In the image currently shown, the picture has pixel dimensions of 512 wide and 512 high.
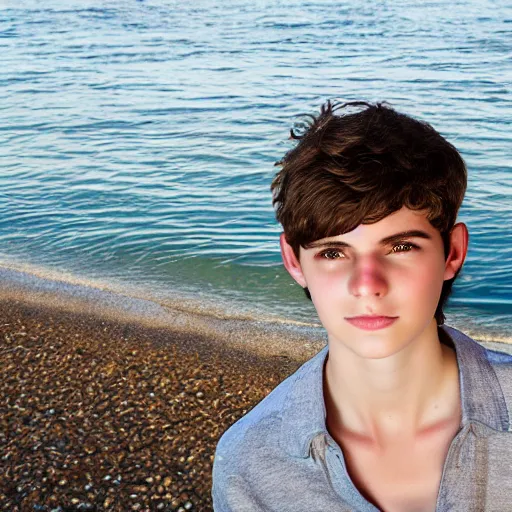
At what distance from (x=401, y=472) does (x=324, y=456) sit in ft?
0.79

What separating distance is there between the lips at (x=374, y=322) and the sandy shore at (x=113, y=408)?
2284 mm

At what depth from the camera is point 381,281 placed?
2.46m

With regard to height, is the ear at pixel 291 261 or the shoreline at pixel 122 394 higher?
the ear at pixel 291 261

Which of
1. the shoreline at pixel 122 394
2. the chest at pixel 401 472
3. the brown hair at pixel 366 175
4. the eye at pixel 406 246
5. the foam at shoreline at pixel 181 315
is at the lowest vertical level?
the foam at shoreline at pixel 181 315

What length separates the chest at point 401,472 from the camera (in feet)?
8.38

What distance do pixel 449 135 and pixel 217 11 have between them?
57.0ft

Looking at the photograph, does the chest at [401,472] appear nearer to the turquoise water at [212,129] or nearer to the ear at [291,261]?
the ear at [291,261]

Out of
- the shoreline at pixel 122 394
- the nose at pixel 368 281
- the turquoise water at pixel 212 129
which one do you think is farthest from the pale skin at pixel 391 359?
the turquoise water at pixel 212 129

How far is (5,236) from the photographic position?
1035 cm

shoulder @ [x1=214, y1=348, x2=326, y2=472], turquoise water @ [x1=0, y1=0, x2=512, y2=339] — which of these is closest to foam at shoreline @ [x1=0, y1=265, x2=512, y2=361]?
turquoise water @ [x1=0, y1=0, x2=512, y2=339]

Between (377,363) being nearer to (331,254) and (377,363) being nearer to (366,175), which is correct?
(331,254)

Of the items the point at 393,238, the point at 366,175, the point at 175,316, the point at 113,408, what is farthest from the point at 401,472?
the point at 175,316

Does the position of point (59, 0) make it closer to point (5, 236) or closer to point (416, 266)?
point (5, 236)

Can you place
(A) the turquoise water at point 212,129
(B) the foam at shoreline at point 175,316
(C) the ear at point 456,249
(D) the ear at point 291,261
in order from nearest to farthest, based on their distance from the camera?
(C) the ear at point 456,249 < (D) the ear at point 291,261 < (B) the foam at shoreline at point 175,316 < (A) the turquoise water at point 212,129
